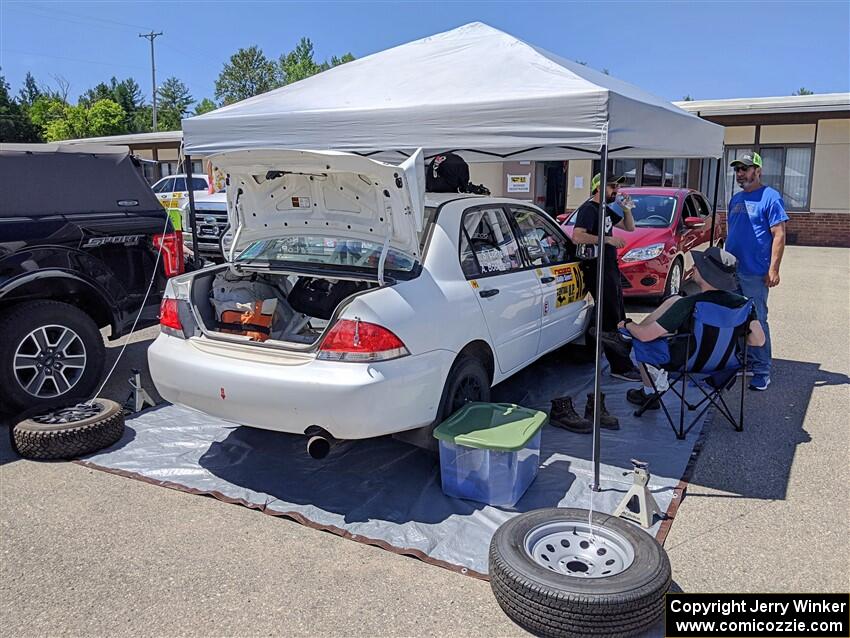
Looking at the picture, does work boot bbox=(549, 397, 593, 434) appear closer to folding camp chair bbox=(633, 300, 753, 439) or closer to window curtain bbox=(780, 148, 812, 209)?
folding camp chair bbox=(633, 300, 753, 439)

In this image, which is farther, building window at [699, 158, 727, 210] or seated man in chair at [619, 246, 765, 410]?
building window at [699, 158, 727, 210]

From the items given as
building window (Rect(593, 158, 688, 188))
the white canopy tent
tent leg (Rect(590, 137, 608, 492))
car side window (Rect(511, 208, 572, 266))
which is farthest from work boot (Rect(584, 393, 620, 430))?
building window (Rect(593, 158, 688, 188))

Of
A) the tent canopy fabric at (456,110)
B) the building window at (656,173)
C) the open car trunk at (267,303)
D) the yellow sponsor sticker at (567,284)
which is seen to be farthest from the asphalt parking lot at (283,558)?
the building window at (656,173)

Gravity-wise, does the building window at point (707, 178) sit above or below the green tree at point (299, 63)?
below

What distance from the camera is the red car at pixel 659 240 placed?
8.57 meters

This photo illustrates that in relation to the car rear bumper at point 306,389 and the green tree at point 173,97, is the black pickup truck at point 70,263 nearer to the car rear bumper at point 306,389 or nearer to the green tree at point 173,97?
the car rear bumper at point 306,389

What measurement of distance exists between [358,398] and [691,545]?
1786mm

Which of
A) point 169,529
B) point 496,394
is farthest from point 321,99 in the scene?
point 169,529

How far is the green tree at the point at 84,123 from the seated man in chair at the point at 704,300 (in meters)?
46.4

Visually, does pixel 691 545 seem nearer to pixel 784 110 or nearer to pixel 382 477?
pixel 382 477

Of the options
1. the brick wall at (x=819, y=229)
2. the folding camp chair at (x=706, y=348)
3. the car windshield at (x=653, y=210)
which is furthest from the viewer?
the brick wall at (x=819, y=229)

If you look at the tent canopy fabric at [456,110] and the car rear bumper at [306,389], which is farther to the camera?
the tent canopy fabric at [456,110]

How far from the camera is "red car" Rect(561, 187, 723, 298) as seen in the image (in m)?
8.57

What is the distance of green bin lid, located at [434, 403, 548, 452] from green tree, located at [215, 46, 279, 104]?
74.5 m
